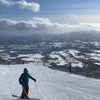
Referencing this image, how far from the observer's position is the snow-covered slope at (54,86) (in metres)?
19.2

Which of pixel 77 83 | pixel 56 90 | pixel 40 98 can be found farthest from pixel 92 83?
pixel 40 98

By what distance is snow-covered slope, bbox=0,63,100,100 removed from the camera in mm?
19203

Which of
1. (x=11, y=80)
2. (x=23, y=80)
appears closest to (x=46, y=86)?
(x=11, y=80)

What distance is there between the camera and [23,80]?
17812 millimetres

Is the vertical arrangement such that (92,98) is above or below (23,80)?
below

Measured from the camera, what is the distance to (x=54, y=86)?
23.4 m

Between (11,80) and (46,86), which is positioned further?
(11,80)

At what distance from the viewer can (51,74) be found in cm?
3081

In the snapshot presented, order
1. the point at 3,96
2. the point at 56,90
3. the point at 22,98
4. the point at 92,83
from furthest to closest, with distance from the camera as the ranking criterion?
the point at 92,83
the point at 56,90
the point at 3,96
the point at 22,98

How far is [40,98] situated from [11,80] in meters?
8.11

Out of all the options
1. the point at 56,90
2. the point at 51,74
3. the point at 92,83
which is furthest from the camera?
the point at 51,74

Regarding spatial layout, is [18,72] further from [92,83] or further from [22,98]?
[22,98]

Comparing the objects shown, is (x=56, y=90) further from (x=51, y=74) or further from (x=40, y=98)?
(x=51, y=74)

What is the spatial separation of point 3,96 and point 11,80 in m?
7.39
